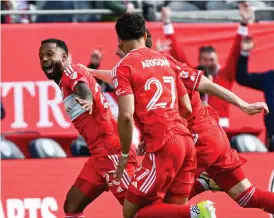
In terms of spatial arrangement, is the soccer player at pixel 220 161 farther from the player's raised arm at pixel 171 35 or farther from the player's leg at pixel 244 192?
the player's raised arm at pixel 171 35

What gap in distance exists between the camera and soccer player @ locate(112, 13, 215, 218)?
864 cm

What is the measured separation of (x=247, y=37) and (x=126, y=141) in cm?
539

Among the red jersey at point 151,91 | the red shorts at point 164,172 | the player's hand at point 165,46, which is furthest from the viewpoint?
the player's hand at point 165,46

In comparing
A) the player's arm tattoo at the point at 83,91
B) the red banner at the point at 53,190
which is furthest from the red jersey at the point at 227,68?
the player's arm tattoo at the point at 83,91

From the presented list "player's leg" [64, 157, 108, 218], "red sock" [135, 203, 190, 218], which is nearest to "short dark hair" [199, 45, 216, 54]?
"player's leg" [64, 157, 108, 218]

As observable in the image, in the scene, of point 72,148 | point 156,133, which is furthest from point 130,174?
point 72,148

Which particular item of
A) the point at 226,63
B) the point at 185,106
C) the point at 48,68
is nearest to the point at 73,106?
the point at 48,68

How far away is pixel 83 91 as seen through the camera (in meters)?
9.38

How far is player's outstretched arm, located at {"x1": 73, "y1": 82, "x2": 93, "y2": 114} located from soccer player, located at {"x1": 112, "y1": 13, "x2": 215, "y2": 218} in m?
0.59

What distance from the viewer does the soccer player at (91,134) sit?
376 inches

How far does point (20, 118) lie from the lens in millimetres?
14227

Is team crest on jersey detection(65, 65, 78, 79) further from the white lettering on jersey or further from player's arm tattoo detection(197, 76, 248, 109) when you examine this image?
player's arm tattoo detection(197, 76, 248, 109)

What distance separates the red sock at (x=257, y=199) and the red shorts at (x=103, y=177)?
3.37 feet

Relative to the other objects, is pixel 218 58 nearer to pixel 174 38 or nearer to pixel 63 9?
pixel 174 38
